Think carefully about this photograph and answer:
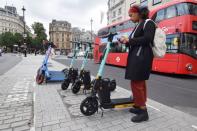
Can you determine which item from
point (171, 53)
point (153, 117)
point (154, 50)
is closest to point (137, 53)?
point (154, 50)

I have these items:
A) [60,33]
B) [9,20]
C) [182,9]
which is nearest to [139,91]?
[182,9]

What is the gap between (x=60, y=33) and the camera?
11062 centimetres

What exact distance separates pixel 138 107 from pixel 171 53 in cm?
803

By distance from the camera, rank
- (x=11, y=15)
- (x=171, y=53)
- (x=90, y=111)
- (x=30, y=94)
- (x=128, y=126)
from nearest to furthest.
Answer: (x=128, y=126)
(x=90, y=111)
(x=30, y=94)
(x=171, y=53)
(x=11, y=15)

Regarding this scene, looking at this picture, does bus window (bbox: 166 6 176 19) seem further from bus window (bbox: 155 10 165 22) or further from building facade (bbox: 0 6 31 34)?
building facade (bbox: 0 6 31 34)

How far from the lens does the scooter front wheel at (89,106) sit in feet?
12.5

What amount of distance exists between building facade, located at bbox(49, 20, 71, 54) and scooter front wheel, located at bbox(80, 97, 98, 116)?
106843 millimetres

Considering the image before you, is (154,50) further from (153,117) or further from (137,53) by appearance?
(153,117)

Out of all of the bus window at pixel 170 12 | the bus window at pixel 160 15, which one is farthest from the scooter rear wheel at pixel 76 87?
the bus window at pixel 160 15

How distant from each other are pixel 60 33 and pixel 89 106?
110282 mm

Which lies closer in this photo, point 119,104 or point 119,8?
point 119,104

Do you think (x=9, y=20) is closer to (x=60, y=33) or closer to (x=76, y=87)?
(x=60, y=33)

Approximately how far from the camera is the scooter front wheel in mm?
3822

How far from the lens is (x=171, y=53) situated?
11164mm
